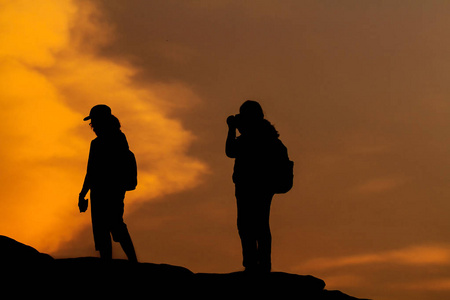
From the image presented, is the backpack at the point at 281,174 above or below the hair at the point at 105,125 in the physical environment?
below

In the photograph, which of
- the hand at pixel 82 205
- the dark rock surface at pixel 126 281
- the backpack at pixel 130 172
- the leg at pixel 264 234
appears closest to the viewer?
the dark rock surface at pixel 126 281

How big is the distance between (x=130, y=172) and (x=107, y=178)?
435mm

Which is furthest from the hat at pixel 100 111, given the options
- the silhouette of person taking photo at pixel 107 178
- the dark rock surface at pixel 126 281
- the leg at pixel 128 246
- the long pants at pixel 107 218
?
the dark rock surface at pixel 126 281

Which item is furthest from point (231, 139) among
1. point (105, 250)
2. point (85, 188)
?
point (105, 250)

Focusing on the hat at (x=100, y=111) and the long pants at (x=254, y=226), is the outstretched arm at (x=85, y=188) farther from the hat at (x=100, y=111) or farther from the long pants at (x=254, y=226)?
the long pants at (x=254, y=226)

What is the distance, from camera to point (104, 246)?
643 inches

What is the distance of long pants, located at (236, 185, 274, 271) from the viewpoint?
14969 mm

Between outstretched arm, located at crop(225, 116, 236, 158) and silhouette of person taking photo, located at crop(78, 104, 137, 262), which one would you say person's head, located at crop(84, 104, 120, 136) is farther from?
outstretched arm, located at crop(225, 116, 236, 158)

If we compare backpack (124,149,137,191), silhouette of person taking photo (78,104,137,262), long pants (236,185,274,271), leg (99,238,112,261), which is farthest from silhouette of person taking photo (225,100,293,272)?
leg (99,238,112,261)

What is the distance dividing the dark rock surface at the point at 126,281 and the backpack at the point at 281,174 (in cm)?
147

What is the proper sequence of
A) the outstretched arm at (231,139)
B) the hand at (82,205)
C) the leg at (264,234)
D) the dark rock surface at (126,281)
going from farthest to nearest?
the hand at (82,205), the outstretched arm at (231,139), the leg at (264,234), the dark rock surface at (126,281)

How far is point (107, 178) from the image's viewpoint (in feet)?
53.5

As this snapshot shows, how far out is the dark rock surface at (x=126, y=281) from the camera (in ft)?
47.2

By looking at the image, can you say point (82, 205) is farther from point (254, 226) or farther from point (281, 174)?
point (281, 174)
